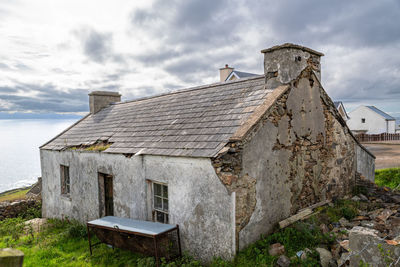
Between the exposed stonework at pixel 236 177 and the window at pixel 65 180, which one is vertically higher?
the exposed stonework at pixel 236 177

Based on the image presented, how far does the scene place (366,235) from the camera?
3994 millimetres

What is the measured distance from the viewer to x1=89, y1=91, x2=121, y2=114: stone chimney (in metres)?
14.7

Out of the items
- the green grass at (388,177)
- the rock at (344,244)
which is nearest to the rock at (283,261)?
the rock at (344,244)

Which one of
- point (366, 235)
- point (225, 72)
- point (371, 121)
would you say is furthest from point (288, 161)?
point (371, 121)

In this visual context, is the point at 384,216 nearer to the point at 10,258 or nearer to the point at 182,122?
the point at 182,122

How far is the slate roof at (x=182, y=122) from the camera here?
6641mm

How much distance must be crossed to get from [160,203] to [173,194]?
3.10 feet

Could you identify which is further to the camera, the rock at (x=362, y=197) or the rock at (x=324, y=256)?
the rock at (x=362, y=197)

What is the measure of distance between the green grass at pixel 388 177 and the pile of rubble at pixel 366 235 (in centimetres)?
496

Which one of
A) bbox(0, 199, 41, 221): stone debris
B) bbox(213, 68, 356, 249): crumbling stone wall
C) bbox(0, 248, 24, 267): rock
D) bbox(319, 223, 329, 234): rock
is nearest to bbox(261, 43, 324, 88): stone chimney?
bbox(213, 68, 356, 249): crumbling stone wall

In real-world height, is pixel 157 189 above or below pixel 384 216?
above

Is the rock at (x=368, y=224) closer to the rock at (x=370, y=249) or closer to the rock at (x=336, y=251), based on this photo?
the rock at (x=336, y=251)

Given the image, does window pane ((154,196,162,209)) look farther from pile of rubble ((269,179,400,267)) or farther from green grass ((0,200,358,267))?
pile of rubble ((269,179,400,267))

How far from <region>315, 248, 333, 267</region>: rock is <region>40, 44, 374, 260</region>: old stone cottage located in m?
1.32
